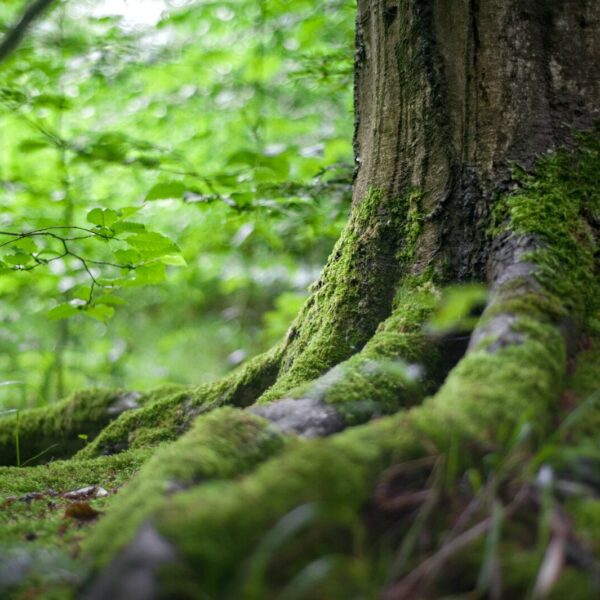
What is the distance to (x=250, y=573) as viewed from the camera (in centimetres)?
88

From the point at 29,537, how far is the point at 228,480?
73 centimetres

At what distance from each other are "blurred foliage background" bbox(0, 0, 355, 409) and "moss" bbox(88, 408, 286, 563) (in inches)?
38.7

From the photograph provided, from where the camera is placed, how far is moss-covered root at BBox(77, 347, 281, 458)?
9.10 ft

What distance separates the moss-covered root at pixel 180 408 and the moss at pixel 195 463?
1.22m

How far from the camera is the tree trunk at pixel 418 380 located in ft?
3.25

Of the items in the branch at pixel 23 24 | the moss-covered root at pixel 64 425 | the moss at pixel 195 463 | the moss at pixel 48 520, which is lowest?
the moss-covered root at pixel 64 425

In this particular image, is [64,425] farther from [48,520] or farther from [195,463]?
[195,463]

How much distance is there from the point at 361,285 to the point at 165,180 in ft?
8.53

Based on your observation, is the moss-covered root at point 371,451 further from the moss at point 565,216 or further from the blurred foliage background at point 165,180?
the blurred foliage background at point 165,180

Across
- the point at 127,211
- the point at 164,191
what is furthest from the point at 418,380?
the point at 164,191

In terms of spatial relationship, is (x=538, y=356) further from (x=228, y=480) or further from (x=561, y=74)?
(x=561, y=74)

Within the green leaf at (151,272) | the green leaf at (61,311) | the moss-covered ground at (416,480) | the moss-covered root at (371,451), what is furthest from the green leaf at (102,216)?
the moss-covered root at (371,451)

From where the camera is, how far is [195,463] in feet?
4.33

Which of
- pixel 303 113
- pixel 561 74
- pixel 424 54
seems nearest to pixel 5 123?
pixel 303 113
